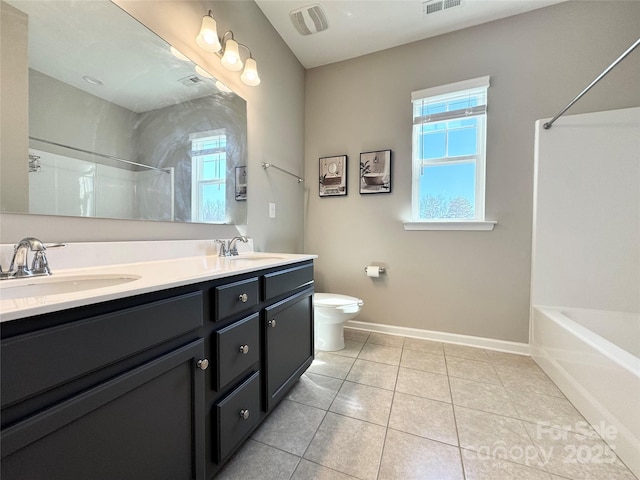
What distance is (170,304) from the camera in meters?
0.73

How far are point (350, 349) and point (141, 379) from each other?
5.52 feet

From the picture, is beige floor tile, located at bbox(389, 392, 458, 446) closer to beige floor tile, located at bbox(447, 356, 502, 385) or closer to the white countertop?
beige floor tile, located at bbox(447, 356, 502, 385)

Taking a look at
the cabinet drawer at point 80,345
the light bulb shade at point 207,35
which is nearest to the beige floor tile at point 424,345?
the cabinet drawer at point 80,345

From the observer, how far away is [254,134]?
1886 millimetres

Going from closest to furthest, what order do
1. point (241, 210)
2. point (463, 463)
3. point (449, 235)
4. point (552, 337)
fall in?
1. point (463, 463)
2. point (552, 337)
3. point (241, 210)
4. point (449, 235)

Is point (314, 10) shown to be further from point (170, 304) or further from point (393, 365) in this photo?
point (393, 365)

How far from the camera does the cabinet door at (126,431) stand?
18.9 inches

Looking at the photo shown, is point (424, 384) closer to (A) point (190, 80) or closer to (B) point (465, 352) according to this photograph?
(B) point (465, 352)

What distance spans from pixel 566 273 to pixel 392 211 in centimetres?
131

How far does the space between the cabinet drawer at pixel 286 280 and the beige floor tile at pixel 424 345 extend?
1.17 meters

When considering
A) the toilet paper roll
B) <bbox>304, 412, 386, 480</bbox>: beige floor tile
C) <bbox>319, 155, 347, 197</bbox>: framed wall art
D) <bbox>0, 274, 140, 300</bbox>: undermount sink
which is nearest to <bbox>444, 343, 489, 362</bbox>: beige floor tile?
the toilet paper roll

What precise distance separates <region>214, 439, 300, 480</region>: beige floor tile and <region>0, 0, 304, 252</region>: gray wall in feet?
3.45

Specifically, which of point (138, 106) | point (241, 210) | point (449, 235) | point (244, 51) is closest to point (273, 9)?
point (244, 51)

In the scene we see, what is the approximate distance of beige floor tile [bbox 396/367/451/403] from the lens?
59.2 inches
